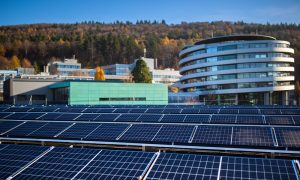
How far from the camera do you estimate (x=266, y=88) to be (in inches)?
3290

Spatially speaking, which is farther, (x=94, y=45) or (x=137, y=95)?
(x=94, y=45)

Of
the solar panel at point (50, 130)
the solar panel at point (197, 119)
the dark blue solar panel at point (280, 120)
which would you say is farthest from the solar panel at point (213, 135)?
the solar panel at point (50, 130)

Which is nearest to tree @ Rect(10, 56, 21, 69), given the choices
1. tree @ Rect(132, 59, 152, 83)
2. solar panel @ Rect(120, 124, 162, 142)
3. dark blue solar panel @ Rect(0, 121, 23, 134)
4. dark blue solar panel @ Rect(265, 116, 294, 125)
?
tree @ Rect(132, 59, 152, 83)

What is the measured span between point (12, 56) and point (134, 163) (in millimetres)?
158496

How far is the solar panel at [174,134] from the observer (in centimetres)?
1343

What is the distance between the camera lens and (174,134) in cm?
1416

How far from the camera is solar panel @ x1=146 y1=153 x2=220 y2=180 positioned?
26.5 feet

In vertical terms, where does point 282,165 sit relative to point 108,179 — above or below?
above

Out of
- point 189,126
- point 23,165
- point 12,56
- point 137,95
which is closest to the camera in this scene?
point 23,165

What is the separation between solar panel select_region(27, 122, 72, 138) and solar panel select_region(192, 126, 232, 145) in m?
8.66

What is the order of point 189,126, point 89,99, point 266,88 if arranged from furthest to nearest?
point 266,88, point 89,99, point 189,126

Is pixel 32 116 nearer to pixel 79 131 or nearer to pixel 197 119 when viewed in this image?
pixel 79 131

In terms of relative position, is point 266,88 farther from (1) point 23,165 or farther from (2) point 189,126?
(1) point 23,165

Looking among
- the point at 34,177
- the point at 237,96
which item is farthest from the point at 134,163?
the point at 237,96
